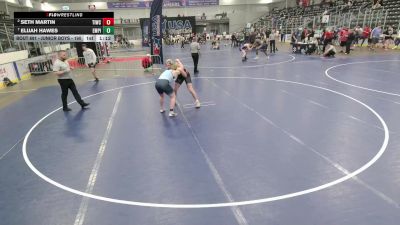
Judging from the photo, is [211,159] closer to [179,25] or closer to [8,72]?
[8,72]

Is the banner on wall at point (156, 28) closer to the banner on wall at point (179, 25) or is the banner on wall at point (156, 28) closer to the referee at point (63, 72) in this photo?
the referee at point (63, 72)

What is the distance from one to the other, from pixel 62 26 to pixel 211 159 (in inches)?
413

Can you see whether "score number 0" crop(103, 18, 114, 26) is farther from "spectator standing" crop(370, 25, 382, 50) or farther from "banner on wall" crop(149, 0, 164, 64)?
"spectator standing" crop(370, 25, 382, 50)

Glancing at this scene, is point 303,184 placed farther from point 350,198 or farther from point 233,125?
point 233,125

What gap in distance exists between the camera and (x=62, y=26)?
12750 mm

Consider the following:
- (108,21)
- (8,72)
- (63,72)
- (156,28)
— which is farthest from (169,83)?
(8,72)

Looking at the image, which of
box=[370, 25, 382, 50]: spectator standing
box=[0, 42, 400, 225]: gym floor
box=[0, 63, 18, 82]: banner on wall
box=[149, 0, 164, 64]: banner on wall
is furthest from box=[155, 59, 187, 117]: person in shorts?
box=[370, 25, 382, 50]: spectator standing

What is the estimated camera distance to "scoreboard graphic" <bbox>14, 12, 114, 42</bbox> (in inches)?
492

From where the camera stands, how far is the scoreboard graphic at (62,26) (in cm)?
1251

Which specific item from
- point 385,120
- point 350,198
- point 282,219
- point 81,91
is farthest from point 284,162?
point 81,91

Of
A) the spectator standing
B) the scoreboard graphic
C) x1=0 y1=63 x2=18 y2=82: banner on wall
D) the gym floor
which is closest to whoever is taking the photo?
the gym floor

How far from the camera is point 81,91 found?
12.2m

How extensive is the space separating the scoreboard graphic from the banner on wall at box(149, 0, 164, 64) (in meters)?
3.54

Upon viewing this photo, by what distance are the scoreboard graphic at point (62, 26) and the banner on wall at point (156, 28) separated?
354cm
